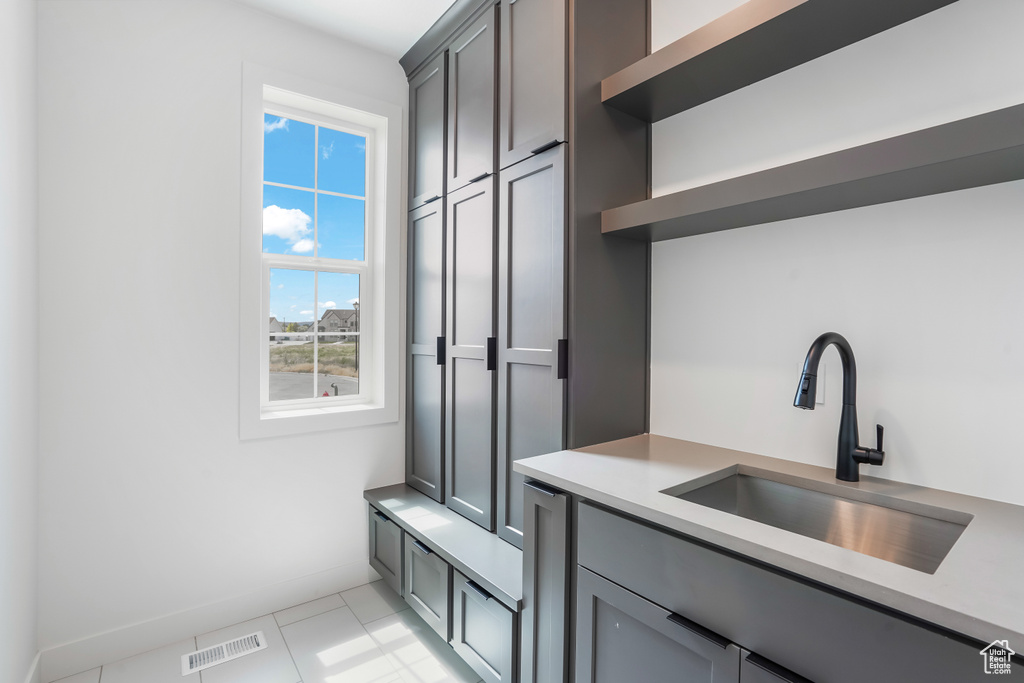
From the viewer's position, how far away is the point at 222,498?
2.19 m

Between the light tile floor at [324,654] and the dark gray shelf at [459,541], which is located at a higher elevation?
the dark gray shelf at [459,541]

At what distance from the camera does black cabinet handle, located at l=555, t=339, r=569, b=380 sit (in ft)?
5.36

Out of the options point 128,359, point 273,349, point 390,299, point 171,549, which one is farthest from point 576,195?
point 171,549

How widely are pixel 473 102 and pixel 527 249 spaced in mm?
809

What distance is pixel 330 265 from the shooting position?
8.46 feet

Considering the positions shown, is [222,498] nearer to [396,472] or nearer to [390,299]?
[396,472]

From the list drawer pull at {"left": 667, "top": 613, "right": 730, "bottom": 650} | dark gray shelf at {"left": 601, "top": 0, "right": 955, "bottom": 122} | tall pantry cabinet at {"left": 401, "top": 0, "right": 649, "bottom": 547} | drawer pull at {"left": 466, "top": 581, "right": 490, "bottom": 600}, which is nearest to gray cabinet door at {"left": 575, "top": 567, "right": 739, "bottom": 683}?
drawer pull at {"left": 667, "top": 613, "right": 730, "bottom": 650}

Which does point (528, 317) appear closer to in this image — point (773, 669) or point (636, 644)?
point (636, 644)

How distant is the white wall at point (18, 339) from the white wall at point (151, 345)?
0.33 feet

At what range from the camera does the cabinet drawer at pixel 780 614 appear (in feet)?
2.39

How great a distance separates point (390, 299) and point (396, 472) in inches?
37.7

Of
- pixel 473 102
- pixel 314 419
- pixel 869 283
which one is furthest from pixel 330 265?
pixel 869 283

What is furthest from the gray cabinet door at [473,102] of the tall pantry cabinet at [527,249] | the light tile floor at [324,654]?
the light tile floor at [324,654]

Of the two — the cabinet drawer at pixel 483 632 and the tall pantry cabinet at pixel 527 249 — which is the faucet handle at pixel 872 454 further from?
the cabinet drawer at pixel 483 632
